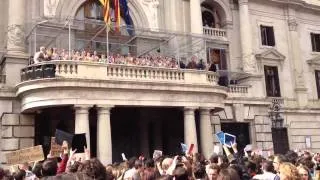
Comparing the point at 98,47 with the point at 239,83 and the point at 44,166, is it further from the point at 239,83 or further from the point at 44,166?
the point at 44,166

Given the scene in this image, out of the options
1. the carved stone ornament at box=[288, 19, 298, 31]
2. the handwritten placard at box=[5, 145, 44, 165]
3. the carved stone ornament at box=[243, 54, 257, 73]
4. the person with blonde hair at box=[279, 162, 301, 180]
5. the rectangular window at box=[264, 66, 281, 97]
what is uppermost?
the carved stone ornament at box=[288, 19, 298, 31]

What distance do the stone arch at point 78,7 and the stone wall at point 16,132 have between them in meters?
6.27

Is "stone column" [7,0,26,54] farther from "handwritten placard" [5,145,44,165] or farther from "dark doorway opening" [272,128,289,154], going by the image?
"dark doorway opening" [272,128,289,154]

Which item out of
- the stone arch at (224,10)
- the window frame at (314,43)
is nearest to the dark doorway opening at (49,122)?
the stone arch at (224,10)

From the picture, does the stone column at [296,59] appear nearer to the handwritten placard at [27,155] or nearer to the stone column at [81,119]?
the stone column at [81,119]

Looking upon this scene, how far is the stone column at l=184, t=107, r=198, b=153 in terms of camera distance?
20617 mm

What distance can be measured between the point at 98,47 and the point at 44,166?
59.6 ft

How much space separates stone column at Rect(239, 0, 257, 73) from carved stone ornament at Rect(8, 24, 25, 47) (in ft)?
46.9

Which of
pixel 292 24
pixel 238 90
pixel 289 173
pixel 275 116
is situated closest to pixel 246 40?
pixel 238 90

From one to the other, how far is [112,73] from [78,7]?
686cm

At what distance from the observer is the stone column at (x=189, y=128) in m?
20.6

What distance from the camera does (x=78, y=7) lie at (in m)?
24.5

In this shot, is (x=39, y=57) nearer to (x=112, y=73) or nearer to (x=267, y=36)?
(x=112, y=73)

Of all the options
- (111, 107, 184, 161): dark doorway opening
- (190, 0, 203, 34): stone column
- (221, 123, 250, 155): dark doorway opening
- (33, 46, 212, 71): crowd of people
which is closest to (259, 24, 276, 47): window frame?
(190, 0, 203, 34): stone column
